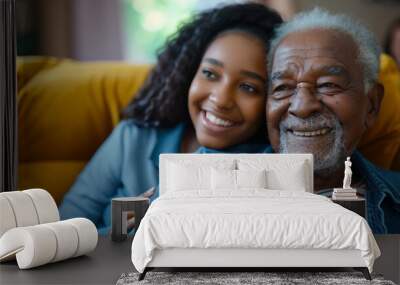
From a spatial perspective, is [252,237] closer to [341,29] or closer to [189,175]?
[189,175]

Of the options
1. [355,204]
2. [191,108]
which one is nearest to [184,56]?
[191,108]

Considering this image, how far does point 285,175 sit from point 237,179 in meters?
0.43

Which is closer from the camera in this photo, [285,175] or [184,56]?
[285,175]

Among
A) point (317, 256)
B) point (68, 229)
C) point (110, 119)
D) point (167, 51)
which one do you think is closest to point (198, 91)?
point (167, 51)

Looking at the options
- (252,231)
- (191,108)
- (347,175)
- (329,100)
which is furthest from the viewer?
(191,108)

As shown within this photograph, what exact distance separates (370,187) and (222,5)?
218 centimetres

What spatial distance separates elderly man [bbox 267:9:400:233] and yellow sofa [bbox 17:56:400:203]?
427 millimetres

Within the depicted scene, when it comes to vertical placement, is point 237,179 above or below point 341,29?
below

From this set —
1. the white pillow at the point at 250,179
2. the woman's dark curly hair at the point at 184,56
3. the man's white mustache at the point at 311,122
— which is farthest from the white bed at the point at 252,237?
the woman's dark curly hair at the point at 184,56

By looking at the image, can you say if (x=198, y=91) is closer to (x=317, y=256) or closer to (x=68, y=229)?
(x=68, y=229)

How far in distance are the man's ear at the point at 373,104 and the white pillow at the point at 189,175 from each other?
1.35 meters

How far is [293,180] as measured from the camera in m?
5.83

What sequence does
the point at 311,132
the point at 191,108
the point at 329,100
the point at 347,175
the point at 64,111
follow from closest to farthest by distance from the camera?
1. the point at 347,175
2. the point at 329,100
3. the point at 311,132
4. the point at 191,108
5. the point at 64,111

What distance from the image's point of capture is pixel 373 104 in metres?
6.27
